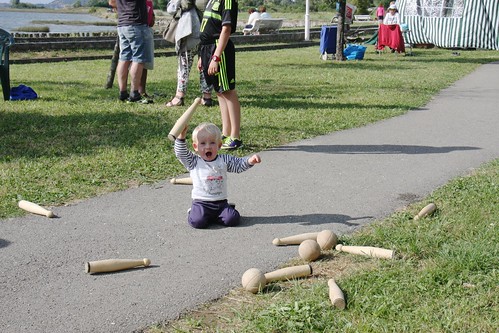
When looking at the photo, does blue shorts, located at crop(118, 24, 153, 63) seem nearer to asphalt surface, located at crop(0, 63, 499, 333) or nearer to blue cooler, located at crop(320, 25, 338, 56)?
asphalt surface, located at crop(0, 63, 499, 333)

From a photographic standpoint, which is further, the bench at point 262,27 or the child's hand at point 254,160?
the bench at point 262,27

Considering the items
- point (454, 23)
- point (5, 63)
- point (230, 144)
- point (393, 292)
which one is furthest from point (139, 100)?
point (454, 23)

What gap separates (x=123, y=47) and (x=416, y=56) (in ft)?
49.7

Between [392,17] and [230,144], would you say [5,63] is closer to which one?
[230,144]

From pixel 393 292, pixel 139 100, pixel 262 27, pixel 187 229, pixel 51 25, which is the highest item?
pixel 393 292

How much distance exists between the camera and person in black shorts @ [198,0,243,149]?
24.6 feet

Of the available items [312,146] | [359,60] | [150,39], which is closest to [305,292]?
[312,146]

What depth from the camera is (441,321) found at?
3.66 metres

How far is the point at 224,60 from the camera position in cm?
762

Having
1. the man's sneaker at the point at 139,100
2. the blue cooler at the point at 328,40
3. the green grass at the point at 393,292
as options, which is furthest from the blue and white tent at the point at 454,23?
the green grass at the point at 393,292

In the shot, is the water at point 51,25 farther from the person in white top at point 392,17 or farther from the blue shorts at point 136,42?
the blue shorts at point 136,42

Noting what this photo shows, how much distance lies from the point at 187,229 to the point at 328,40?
697 inches

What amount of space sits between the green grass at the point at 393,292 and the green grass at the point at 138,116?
101 inches

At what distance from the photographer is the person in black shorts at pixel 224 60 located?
7.50 m
